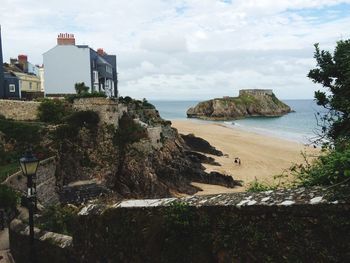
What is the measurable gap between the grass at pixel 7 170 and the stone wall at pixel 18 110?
31.3 ft

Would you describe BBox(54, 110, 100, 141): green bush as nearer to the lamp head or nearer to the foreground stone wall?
the lamp head

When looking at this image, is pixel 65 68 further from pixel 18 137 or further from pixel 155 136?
Result: pixel 18 137

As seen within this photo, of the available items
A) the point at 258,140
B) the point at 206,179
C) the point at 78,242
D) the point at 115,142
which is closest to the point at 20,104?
the point at 115,142

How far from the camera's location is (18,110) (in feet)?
98.0

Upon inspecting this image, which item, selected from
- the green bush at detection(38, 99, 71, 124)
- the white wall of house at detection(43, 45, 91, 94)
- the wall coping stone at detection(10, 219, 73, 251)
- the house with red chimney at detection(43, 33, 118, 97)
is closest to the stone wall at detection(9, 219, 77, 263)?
the wall coping stone at detection(10, 219, 73, 251)

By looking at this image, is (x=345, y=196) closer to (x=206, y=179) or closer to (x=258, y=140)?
(x=206, y=179)

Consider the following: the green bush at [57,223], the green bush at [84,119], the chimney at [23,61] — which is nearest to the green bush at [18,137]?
the green bush at [84,119]

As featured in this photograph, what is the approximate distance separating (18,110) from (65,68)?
2085 cm

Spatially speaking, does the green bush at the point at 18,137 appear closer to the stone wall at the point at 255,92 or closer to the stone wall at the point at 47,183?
the stone wall at the point at 47,183

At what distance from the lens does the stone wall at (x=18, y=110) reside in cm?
2941

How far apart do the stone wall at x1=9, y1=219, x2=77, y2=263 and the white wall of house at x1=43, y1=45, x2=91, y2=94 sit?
4148cm

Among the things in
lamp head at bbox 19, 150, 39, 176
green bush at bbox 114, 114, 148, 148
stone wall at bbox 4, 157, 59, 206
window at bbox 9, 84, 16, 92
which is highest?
window at bbox 9, 84, 16, 92

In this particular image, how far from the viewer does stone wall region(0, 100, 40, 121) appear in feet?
96.5

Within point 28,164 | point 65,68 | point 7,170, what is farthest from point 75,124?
point 65,68
